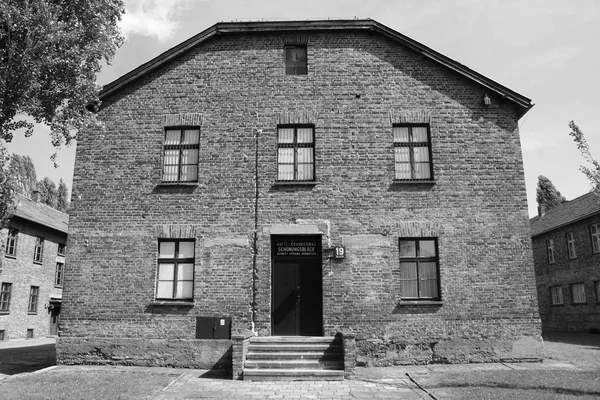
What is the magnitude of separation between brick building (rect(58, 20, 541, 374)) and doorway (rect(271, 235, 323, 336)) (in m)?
0.04

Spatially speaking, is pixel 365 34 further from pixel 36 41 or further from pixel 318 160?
pixel 36 41

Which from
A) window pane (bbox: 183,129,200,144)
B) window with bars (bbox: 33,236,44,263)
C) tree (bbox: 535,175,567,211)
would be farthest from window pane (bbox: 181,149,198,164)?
tree (bbox: 535,175,567,211)

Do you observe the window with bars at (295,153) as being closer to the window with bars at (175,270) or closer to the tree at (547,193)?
the window with bars at (175,270)

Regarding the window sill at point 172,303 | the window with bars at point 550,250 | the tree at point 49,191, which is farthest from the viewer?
the tree at point 49,191

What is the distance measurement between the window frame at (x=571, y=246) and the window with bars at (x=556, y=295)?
2.54 metres

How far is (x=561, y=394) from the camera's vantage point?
883cm

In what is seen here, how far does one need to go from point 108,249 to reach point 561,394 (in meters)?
11.1

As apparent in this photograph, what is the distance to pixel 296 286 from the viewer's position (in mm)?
13312

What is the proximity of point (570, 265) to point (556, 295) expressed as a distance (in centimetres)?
293

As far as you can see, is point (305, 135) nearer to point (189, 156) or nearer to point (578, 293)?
point (189, 156)

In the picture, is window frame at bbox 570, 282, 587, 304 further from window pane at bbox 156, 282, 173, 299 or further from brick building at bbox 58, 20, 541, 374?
window pane at bbox 156, 282, 173, 299

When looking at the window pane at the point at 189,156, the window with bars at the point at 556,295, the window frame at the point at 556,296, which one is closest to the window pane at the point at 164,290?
the window pane at the point at 189,156

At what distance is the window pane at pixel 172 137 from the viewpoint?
1415 cm

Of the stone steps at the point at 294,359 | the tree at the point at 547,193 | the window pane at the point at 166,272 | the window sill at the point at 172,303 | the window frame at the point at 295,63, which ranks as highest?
the tree at the point at 547,193
